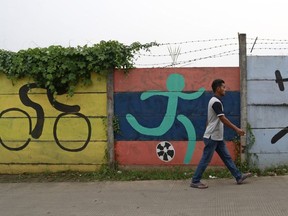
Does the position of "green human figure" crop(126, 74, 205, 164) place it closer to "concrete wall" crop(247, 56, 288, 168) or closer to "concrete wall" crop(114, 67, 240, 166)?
"concrete wall" crop(114, 67, 240, 166)

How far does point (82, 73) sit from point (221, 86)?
A: 7.38 ft

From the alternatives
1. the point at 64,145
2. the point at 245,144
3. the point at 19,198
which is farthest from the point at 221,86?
the point at 19,198

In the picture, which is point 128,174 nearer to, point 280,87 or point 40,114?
point 40,114

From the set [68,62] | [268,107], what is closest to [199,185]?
[268,107]

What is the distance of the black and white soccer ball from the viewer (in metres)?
6.91

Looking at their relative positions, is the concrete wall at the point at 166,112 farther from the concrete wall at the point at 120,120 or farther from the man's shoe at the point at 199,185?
the man's shoe at the point at 199,185

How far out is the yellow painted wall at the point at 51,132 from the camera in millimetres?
7012

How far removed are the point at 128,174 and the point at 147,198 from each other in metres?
1.21

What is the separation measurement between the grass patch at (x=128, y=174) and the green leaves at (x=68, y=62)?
54.4 inches

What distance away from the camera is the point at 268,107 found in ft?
22.0

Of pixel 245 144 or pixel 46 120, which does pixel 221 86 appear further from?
pixel 46 120

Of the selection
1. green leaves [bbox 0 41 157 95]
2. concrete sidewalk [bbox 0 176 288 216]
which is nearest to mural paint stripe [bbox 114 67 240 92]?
green leaves [bbox 0 41 157 95]

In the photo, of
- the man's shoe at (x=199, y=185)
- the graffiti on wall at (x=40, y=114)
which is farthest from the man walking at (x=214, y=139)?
the graffiti on wall at (x=40, y=114)

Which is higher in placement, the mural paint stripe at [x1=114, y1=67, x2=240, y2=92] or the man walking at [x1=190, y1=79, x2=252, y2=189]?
the mural paint stripe at [x1=114, y1=67, x2=240, y2=92]
